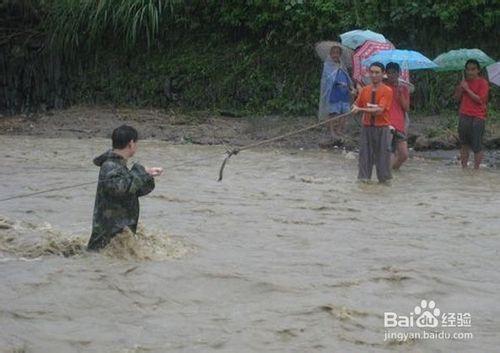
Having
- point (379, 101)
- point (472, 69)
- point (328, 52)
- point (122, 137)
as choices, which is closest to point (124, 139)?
point (122, 137)

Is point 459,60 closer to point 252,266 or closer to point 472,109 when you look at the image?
point 472,109

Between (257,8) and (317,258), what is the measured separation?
1082 centimetres

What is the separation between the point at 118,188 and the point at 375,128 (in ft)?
15.9

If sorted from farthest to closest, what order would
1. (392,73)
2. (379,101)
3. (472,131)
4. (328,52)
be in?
(328,52), (472,131), (392,73), (379,101)

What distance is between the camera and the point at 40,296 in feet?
18.8

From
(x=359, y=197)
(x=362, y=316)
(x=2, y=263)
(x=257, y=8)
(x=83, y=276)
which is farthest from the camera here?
(x=257, y=8)

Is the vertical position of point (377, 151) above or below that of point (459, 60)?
below

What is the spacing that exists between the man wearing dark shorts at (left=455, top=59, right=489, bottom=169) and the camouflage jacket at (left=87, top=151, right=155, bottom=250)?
21.7 ft

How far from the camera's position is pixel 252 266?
6613 millimetres

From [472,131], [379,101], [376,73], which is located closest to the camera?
[376,73]

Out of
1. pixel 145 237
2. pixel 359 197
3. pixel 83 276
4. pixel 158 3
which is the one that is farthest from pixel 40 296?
pixel 158 3

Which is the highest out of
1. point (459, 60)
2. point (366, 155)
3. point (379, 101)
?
point (459, 60)

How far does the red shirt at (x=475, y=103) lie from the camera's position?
475 inches

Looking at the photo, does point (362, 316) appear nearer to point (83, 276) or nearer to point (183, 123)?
point (83, 276)
